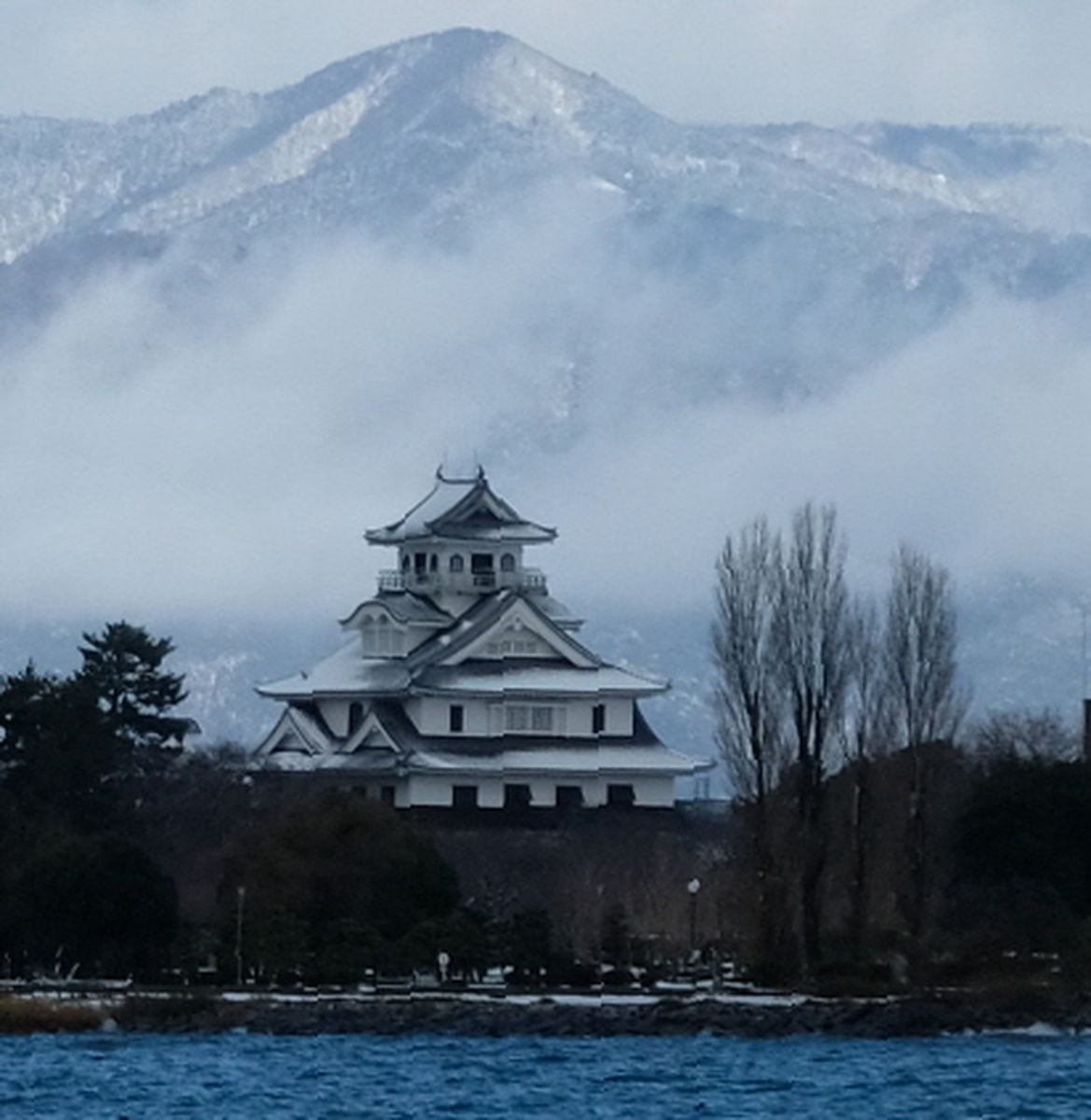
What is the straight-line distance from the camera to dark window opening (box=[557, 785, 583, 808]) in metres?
138

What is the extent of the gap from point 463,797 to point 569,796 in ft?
10.3

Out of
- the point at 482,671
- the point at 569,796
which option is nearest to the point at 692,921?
the point at 569,796

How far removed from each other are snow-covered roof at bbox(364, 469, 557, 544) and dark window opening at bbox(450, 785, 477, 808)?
35.5 ft

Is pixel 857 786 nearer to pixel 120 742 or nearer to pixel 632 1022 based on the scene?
pixel 632 1022

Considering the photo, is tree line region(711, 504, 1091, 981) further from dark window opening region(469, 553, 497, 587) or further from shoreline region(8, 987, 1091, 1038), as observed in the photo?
dark window opening region(469, 553, 497, 587)

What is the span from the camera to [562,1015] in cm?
9062

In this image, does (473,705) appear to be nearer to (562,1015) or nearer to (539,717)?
(539,717)

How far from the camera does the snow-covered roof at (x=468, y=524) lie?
479ft

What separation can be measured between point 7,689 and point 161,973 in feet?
40.3

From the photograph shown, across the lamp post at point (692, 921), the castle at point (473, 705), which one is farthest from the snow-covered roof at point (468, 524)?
the lamp post at point (692, 921)

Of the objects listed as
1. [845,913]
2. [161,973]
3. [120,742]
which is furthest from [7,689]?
[845,913]

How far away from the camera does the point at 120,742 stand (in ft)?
364

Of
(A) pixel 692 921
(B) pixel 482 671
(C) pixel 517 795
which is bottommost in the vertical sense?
(A) pixel 692 921

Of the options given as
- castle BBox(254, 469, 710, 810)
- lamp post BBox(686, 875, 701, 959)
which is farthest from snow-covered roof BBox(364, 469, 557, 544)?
lamp post BBox(686, 875, 701, 959)
